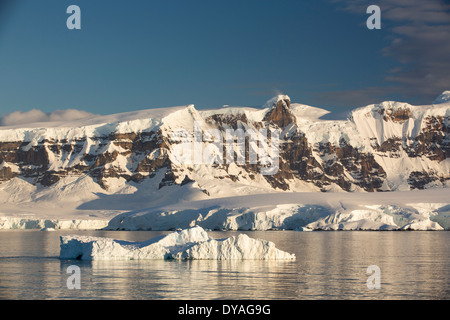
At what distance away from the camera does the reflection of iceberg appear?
58.5 m

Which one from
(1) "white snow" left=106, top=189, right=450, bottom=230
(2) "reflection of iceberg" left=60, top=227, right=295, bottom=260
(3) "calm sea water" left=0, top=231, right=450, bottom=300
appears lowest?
(3) "calm sea water" left=0, top=231, right=450, bottom=300

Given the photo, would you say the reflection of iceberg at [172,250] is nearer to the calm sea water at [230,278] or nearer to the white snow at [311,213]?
the calm sea water at [230,278]

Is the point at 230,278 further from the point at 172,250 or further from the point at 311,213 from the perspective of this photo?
the point at 311,213

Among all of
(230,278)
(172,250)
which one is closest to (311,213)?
(172,250)

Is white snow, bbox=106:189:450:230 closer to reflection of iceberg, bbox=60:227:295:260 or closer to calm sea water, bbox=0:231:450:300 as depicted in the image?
calm sea water, bbox=0:231:450:300

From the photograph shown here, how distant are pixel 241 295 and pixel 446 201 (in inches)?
4840

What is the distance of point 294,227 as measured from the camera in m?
152

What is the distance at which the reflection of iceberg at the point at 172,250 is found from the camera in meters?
58.5

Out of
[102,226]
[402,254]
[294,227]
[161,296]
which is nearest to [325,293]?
[161,296]

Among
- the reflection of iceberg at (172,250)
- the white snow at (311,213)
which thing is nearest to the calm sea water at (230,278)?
the reflection of iceberg at (172,250)

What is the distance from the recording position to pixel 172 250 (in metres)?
60.5

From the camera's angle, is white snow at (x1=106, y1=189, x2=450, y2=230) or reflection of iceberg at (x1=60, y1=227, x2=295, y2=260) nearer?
reflection of iceberg at (x1=60, y1=227, x2=295, y2=260)

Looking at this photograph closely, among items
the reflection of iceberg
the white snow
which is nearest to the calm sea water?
the reflection of iceberg

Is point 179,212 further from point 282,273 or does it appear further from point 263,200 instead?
point 282,273
